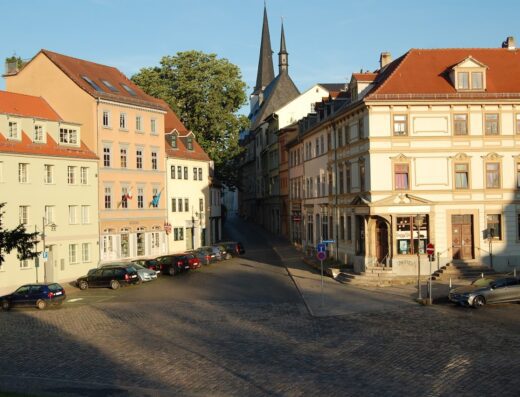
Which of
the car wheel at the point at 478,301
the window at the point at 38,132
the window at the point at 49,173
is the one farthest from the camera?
the window at the point at 38,132

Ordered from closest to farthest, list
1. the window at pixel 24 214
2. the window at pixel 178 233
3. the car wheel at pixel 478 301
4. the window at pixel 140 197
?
the car wheel at pixel 478 301 < the window at pixel 24 214 < the window at pixel 140 197 < the window at pixel 178 233

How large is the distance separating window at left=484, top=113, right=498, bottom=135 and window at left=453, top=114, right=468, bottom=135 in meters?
1.26

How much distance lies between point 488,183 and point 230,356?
25838 mm

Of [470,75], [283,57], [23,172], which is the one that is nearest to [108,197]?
[23,172]

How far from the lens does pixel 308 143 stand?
203ft

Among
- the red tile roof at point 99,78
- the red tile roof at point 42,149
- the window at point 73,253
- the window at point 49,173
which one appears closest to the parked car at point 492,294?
the window at point 73,253

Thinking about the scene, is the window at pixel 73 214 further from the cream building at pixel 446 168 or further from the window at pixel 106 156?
the cream building at pixel 446 168

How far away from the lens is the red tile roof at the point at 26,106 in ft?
159

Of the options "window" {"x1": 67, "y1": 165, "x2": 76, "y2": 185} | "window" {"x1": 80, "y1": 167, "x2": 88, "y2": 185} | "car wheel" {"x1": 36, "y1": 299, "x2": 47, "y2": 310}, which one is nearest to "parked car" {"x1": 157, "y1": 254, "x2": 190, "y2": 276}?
"window" {"x1": 80, "y1": 167, "x2": 88, "y2": 185}

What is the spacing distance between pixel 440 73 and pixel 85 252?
28.3 metres

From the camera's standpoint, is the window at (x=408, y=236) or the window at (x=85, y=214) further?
the window at (x=85, y=214)

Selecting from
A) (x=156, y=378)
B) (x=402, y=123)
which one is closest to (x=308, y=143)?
(x=402, y=123)

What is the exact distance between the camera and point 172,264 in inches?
1975

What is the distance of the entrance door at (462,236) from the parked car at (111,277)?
20.2 metres
